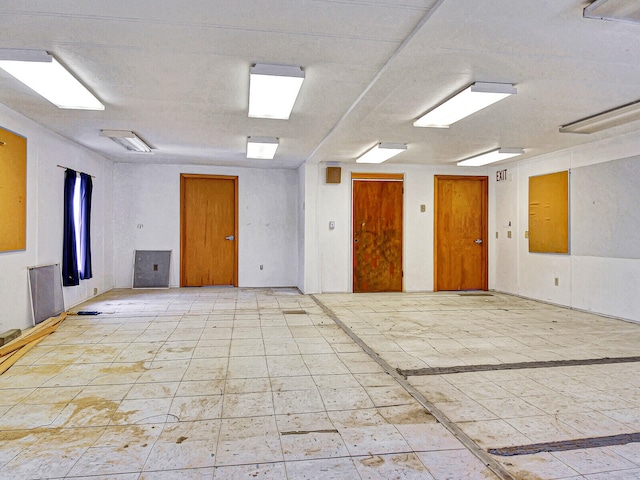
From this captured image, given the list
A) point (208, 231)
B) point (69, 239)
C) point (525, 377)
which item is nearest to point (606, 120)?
point (525, 377)

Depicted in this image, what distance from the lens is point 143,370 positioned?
3.33 meters

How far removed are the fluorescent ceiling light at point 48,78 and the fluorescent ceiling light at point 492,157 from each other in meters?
5.49

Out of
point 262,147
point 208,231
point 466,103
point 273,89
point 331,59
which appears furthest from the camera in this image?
point 208,231

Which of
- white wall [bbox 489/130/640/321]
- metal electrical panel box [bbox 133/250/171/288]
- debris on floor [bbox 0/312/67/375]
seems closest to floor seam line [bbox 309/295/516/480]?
debris on floor [bbox 0/312/67/375]

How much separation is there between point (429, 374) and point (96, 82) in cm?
374

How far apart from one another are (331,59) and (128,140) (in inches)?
150

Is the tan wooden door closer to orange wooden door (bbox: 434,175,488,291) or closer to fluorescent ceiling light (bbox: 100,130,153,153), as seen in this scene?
fluorescent ceiling light (bbox: 100,130,153,153)

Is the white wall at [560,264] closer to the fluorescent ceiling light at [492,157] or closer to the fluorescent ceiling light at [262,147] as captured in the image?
the fluorescent ceiling light at [492,157]

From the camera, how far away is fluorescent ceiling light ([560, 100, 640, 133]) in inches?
166

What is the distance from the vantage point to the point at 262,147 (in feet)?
20.0

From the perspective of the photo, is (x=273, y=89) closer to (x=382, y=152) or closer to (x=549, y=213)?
(x=382, y=152)

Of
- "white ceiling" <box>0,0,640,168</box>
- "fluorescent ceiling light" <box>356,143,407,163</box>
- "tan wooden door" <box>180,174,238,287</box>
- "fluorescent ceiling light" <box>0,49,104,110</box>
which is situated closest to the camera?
"white ceiling" <box>0,0,640,168</box>

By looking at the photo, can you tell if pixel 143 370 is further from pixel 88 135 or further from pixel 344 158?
pixel 344 158

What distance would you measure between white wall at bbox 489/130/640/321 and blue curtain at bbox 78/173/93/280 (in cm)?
717
